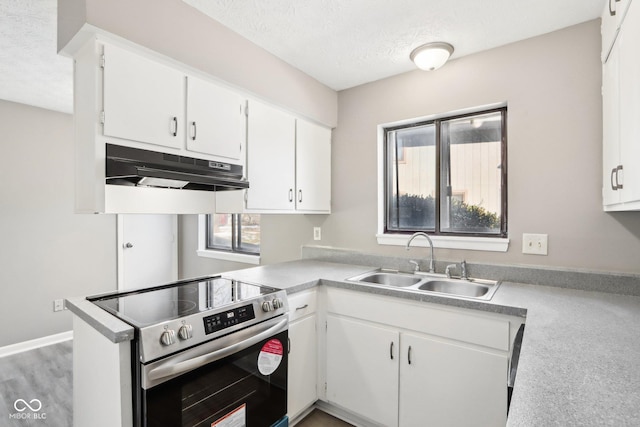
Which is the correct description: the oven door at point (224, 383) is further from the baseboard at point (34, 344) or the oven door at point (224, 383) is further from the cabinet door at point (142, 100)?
the baseboard at point (34, 344)

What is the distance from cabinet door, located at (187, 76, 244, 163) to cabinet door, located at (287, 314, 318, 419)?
3.67 feet

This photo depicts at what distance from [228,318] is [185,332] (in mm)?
218

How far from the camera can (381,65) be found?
2324 mm

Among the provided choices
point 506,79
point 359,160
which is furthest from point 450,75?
point 359,160

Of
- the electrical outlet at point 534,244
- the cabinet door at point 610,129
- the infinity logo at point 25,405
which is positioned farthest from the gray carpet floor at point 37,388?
the cabinet door at point 610,129

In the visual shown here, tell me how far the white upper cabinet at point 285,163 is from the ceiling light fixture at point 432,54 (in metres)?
0.95

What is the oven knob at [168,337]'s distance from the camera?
121cm

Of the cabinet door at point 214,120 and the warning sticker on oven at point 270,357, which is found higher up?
the cabinet door at point 214,120

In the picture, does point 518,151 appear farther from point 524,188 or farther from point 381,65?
point 381,65

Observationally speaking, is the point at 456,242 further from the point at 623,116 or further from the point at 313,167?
the point at 313,167

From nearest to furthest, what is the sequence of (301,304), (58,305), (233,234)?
(301,304) → (58,305) → (233,234)

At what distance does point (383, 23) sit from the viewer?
1.82m

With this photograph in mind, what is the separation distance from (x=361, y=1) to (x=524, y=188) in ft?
4.71

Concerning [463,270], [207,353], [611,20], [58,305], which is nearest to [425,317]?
[463,270]
